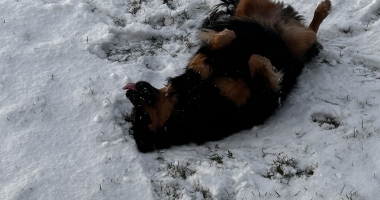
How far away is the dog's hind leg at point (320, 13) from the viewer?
5.12m

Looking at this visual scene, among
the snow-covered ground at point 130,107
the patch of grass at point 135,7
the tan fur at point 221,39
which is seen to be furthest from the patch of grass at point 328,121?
the patch of grass at point 135,7

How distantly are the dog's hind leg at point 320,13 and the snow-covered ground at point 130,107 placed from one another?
31cm

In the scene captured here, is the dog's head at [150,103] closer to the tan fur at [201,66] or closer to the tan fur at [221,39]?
the tan fur at [201,66]

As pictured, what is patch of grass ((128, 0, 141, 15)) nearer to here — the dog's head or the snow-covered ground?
the snow-covered ground

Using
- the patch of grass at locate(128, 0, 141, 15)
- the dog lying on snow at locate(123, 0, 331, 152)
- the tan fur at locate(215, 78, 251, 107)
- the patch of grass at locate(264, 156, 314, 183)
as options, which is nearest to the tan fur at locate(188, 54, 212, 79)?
the dog lying on snow at locate(123, 0, 331, 152)

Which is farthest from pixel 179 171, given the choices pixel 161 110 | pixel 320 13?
pixel 320 13

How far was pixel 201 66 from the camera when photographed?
459 centimetres

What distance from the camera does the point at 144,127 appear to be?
448 cm

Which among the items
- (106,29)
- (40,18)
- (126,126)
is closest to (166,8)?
(106,29)

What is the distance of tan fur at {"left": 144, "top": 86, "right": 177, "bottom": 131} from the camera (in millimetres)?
4418

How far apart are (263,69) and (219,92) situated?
1.66 ft

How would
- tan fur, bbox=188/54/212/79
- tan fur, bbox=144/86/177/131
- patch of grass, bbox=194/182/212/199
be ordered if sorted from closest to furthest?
patch of grass, bbox=194/182/212/199 < tan fur, bbox=144/86/177/131 < tan fur, bbox=188/54/212/79

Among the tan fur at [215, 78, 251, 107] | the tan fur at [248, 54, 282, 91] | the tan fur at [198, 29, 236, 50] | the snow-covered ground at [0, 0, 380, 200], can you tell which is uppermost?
the tan fur at [198, 29, 236, 50]

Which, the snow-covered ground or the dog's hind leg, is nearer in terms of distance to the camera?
the snow-covered ground
